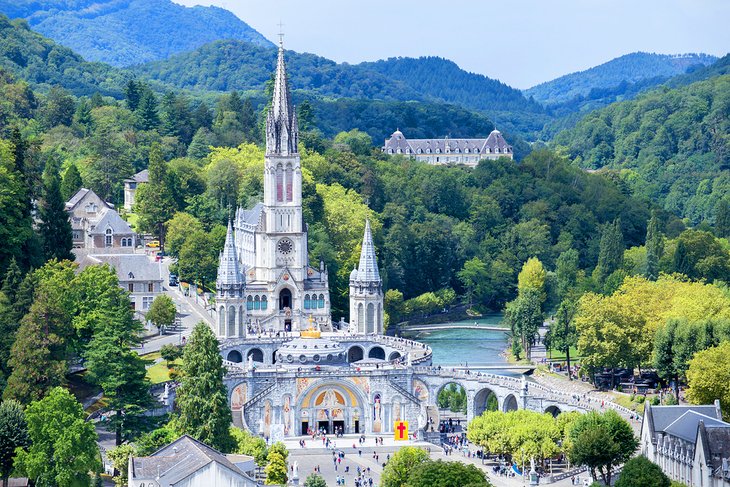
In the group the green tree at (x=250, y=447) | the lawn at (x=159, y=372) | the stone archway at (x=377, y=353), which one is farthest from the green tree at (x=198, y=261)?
the green tree at (x=250, y=447)

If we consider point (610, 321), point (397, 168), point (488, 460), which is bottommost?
point (488, 460)

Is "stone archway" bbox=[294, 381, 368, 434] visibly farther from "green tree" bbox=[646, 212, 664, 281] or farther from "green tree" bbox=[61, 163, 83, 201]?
"green tree" bbox=[61, 163, 83, 201]

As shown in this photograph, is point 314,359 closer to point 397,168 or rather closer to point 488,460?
point 488,460

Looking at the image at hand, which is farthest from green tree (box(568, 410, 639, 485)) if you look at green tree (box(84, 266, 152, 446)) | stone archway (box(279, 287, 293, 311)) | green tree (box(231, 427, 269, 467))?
stone archway (box(279, 287, 293, 311))

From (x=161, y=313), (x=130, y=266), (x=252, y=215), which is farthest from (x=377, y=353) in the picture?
(x=130, y=266)

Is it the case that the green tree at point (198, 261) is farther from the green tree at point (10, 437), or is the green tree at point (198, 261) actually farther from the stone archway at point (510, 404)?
the green tree at point (10, 437)

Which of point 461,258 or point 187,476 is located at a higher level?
point 461,258

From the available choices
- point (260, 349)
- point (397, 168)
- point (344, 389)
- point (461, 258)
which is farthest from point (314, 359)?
point (397, 168)
